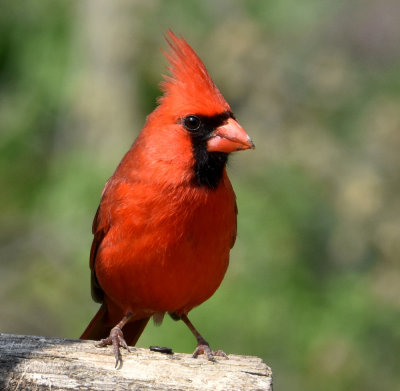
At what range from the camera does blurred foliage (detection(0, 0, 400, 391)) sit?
4.75 m

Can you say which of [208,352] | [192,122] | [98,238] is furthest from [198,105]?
[208,352]

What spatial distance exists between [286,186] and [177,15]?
1700 mm

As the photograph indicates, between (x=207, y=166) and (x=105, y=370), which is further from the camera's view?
(x=207, y=166)

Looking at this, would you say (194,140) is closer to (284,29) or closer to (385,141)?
(385,141)

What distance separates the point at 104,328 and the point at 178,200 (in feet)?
2.99

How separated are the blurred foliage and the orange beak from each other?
1.52 meters

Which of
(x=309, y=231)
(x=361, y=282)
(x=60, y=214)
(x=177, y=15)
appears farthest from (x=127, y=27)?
(x=361, y=282)

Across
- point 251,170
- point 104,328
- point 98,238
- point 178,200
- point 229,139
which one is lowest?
point 104,328

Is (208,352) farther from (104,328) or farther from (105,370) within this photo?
(104,328)

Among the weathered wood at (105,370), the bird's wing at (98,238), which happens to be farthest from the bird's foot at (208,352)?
the bird's wing at (98,238)

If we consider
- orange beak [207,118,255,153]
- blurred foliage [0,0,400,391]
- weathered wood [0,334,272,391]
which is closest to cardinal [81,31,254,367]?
orange beak [207,118,255,153]

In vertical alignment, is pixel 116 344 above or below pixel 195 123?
below

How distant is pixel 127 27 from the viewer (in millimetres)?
6184

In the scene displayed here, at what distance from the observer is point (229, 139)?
3217 millimetres
